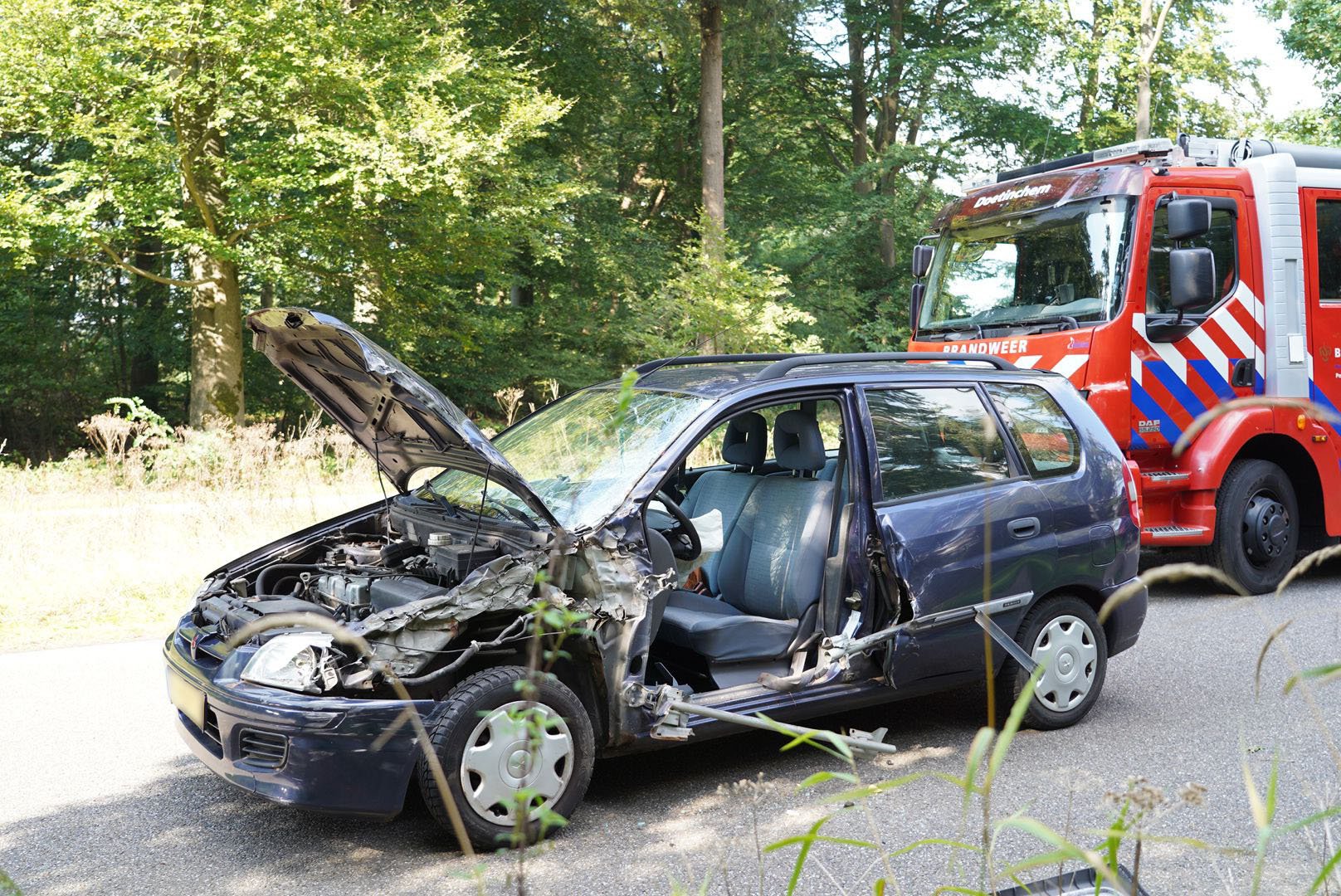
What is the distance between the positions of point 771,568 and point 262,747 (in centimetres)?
230

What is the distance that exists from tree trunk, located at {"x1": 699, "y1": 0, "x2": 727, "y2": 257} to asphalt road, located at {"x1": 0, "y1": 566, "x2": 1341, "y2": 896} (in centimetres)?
1599

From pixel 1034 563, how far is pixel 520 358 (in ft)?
64.6

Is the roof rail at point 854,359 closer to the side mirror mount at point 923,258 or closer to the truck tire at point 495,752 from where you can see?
the truck tire at point 495,752

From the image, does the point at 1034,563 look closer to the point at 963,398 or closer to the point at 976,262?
the point at 963,398

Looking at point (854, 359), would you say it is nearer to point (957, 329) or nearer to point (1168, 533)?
point (1168, 533)

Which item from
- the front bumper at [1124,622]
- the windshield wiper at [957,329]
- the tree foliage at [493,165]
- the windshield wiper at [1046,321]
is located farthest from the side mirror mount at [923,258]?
the tree foliage at [493,165]

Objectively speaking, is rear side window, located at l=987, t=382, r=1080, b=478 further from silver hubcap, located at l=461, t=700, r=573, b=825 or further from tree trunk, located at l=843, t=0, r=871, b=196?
tree trunk, located at l=843, t=0, r=871, b=196

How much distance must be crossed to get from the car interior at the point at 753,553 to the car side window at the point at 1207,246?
3.43 meters

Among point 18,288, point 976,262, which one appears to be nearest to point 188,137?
point 18,288

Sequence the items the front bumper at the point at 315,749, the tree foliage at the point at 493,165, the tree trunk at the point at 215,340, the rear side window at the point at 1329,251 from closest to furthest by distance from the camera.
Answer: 1. the front bumper at the point at 315,749
2. the rear side window at the point at 1329,251
3. the tree foliage at the point at 493,165
4. the tree trunk at the point at 215,340

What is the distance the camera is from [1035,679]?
1825 millimetres

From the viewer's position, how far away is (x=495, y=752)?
3846 millimetres

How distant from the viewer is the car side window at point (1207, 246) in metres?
7.73

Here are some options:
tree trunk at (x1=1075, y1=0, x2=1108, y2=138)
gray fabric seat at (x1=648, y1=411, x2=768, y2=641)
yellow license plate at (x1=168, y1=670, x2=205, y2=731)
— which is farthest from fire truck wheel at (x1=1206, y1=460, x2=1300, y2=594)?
tree trunk at (x1=1075, y1=0, x2=1108, y2=138)
